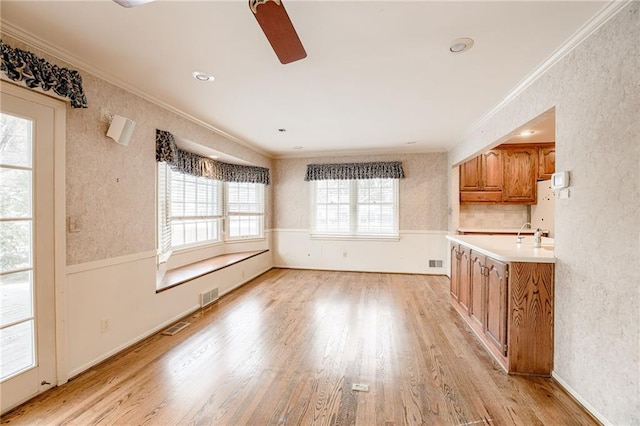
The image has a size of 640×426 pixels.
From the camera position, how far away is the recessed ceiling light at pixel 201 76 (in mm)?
2377

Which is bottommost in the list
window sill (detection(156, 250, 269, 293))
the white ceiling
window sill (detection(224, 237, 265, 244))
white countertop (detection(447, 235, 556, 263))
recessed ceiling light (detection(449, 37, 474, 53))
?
window sill (detection(156, 250, 269, 293))

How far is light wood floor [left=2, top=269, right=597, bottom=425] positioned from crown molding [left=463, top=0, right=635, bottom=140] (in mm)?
2374

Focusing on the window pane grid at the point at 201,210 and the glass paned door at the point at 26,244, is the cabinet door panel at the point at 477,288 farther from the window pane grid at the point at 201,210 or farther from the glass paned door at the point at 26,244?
the glass paned door at the point at 26,244

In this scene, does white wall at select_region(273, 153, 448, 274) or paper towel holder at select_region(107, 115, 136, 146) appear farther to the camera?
white wall at select_region(273, 153, 448, 274)

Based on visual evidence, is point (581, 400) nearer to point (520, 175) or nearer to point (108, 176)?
point (108, 176)

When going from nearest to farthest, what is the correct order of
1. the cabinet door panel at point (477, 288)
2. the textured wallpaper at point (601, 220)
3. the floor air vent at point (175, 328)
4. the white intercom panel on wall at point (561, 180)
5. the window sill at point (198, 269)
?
1. the textured wallpaper at point (601, 220)
2. the white intercom panel on wall at point (561, 180)
3. the cabinet door panel at point (477, 288)
4. the floor air vent at point (175, 328)
5. the window sill at point (198, 269)

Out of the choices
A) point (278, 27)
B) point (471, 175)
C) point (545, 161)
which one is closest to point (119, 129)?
point (278, 27)

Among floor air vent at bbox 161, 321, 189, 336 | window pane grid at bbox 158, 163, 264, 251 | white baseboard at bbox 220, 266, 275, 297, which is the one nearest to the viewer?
floor air vent at bbox 161, 321, 189, 336

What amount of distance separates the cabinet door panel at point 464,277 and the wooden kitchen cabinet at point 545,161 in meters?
2.81

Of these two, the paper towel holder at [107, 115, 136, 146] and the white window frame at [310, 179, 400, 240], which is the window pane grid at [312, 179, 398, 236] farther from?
the paper towel holder at [107, 115, 136, 146]

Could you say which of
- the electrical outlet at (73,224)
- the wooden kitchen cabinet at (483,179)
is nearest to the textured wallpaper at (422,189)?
the wooden kitchen cabinet at (483,179)

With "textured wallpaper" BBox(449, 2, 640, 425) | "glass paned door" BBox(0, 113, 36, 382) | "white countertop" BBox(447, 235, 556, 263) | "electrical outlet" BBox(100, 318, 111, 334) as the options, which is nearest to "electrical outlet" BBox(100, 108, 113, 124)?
"glass paned door" BBox(0, 113, 36, 382)

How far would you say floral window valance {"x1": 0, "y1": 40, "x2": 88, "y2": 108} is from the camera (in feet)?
5.61

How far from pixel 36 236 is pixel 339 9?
2.45 meters
